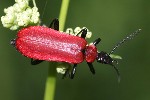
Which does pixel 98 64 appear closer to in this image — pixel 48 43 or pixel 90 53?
pixel 90 53

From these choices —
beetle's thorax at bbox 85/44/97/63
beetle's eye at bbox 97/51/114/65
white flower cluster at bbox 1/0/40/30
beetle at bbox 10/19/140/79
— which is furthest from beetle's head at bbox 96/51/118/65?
white flower cluster at bbox 1/0/40/30

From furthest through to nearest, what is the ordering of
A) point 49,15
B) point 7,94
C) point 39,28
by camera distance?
1. point 49,15
2. point 7,94
3. point 39,28

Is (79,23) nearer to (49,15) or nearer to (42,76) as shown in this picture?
(49,15)

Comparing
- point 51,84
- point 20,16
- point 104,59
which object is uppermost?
point 20,16

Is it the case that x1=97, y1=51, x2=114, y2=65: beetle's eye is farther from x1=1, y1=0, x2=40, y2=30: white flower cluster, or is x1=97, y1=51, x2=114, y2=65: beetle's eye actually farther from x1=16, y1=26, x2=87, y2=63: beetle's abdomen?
x1=1, y1=0, x2=40, y2=30: white flower cluster

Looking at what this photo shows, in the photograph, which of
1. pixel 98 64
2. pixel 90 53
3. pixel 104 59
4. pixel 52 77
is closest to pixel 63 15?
pixel 52 77

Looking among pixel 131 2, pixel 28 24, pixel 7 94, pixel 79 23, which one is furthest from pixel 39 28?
pixel 131 2
